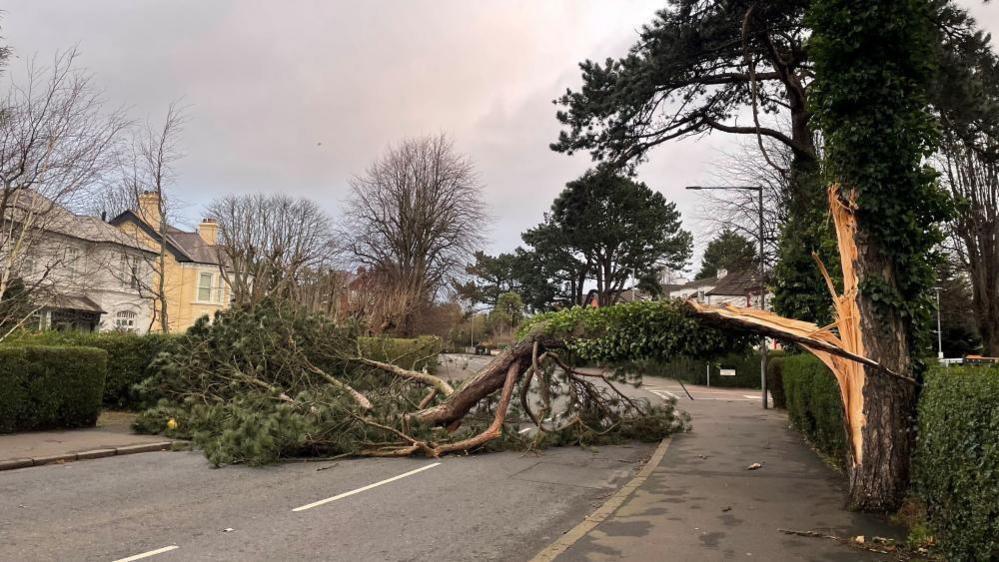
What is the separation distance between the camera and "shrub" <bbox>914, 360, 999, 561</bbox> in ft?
14.0

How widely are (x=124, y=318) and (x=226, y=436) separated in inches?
1305

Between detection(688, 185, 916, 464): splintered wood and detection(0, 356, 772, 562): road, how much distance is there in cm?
315

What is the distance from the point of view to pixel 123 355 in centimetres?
1631

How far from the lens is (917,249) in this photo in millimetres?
7723

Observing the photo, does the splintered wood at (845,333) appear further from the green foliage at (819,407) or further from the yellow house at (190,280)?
the yellow house at (190,280)

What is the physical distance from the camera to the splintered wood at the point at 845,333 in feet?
24.6

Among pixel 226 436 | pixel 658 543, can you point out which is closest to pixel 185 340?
pixel 226 436

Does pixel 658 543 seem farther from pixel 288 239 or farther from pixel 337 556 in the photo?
pixel 288 239

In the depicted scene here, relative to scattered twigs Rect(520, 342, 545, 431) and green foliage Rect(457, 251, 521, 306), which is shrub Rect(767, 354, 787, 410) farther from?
green foliage Rect(457, 251, 521, 306)

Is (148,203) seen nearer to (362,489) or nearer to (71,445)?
(71,445)

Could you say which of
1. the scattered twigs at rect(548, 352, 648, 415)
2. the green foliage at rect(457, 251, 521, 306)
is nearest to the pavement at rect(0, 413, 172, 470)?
the scattered twigs at rect(548, 352, 648, 415)

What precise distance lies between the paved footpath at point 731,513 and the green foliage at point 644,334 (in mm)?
1880

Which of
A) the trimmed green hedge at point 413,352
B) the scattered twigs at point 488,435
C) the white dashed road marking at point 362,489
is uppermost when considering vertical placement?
the trimmed green hedge at point 413,352

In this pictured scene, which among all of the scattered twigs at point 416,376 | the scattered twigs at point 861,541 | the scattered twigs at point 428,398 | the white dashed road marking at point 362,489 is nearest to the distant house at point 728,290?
the scattered twigs at point 861,541
